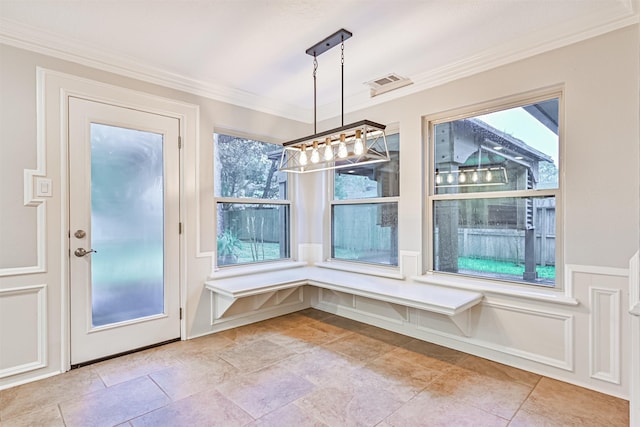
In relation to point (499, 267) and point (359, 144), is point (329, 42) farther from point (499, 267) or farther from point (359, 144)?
point (499, 267)

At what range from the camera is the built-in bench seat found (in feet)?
8.94

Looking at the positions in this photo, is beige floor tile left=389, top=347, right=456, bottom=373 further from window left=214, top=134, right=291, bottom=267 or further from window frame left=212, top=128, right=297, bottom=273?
window left=214, top=134, right=291, bottom=267

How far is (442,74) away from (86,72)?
3029mm

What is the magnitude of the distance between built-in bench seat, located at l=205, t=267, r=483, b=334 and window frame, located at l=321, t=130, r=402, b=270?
0.08 m

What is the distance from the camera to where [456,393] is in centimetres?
229

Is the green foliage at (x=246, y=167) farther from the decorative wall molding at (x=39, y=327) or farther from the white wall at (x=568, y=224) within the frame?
the decorative wall molding at (x=39, y=327)

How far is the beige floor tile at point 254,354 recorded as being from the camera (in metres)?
2.73

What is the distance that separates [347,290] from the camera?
3291 millimetres

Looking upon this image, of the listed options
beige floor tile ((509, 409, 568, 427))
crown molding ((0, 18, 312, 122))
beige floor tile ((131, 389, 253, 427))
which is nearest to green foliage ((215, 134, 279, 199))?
crown molding ((0, 18, 312, 122))

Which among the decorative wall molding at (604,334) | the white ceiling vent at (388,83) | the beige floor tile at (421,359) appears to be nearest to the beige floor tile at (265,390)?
the beige floor tile at (421,359)

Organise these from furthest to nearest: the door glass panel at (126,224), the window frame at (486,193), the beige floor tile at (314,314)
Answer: the beige floor tile at (314,314), the door glass panel at (126,224), the window frame at (486,193)

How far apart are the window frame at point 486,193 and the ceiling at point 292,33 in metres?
0.33

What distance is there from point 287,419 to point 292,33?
260cm

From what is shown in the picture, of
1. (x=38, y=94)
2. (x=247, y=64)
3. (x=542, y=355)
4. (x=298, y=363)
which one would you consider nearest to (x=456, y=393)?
(x=542, y=355)
